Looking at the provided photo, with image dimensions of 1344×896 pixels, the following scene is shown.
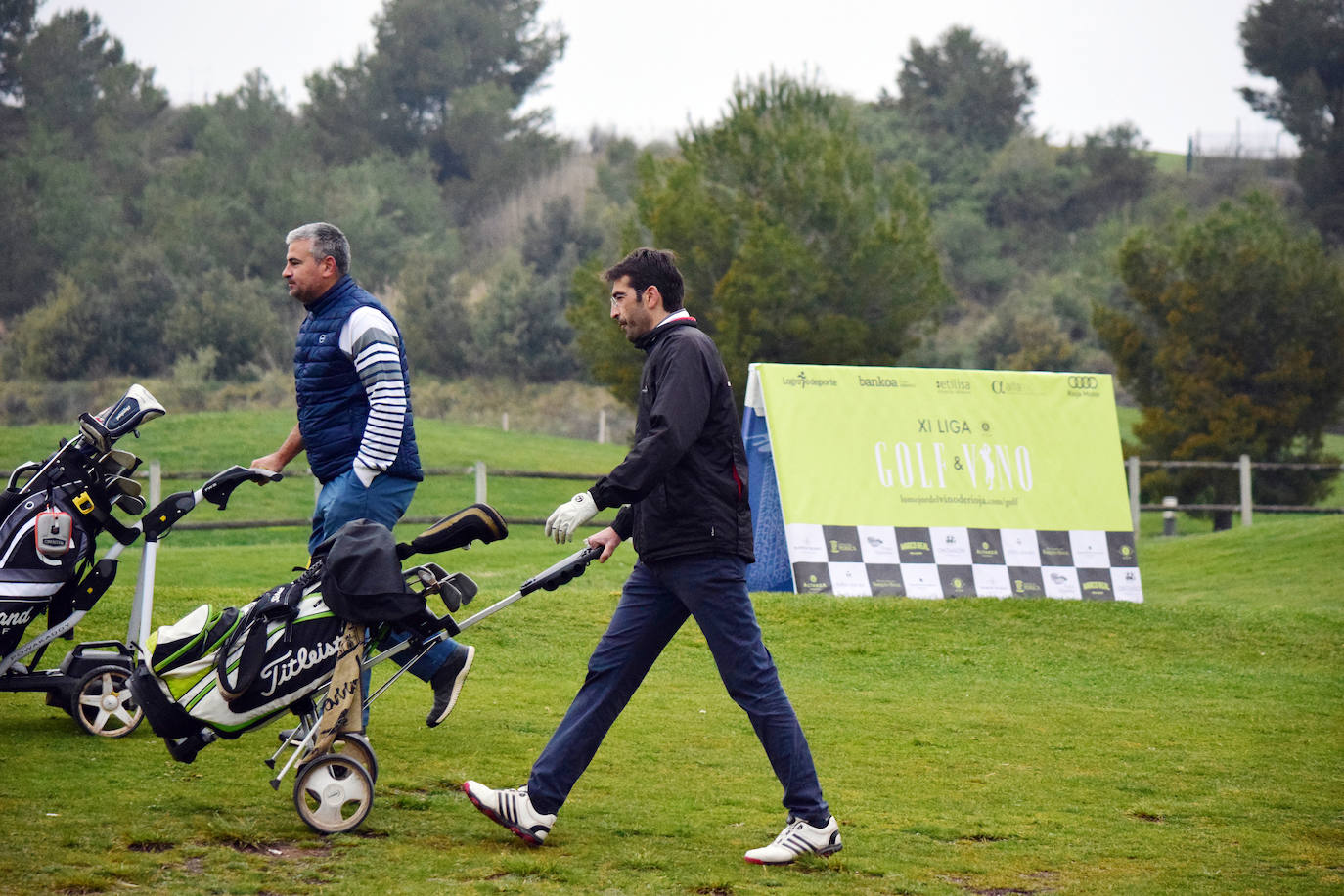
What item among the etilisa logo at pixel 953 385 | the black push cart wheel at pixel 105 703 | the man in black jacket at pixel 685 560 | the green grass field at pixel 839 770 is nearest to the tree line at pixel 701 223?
the etilisa logo at pixel 953 385

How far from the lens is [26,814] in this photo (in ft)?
16.3

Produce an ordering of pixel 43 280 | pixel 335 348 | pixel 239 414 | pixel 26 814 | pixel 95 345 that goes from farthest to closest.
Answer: pixel 43 280
pixel 95 345
pixel 239 414
pixel 335 348
pixel 26 814

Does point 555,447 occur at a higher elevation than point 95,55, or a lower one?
lower

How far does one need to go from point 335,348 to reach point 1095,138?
67.3 meters

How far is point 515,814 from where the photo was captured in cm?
496

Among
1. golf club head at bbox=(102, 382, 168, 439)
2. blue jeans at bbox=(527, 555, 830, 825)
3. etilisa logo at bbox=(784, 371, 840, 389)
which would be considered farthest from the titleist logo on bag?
etilisa logo at bbox=(784, 371, 840, 389)

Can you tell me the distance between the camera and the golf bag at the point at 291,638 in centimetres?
501

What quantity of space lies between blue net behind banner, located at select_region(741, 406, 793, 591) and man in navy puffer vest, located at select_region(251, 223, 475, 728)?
232 inches

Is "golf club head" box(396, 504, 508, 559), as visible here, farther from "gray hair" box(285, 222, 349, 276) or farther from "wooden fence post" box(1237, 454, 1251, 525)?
"wooden fence post" box(1237, 454, 1251, 525)

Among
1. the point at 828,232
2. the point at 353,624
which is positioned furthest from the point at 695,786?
the point at 828,232

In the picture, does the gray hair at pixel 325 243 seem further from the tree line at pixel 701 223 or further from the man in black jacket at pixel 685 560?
the tree line at pixel 701 223

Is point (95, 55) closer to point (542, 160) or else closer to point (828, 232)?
point (542, 160)

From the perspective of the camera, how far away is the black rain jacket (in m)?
4.85

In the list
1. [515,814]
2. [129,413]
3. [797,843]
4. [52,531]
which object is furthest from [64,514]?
[797,843]
